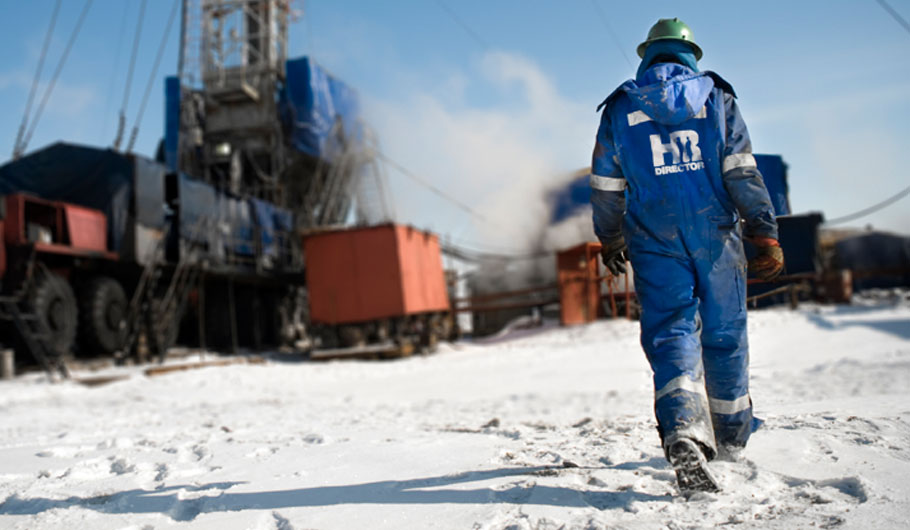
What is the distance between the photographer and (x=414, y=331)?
Result: 1469 centimetres

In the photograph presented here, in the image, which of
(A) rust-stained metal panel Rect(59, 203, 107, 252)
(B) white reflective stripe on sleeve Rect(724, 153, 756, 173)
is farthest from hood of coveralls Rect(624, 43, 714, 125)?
(A) rust-stained metal panel Rect(59, 203, 107, 252)

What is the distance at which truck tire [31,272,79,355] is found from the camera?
10758 mm

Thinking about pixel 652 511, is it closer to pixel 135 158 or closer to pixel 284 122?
pixel 135 158

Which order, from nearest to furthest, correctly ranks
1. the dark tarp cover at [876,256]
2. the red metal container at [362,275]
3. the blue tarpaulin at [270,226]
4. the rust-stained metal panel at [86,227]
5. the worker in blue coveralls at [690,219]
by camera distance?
the worker in blue coveralls at [690,219]
the rust-stained metal panel at [86,227]
the red metal container at [362,275]
the blue tarpaulin at [270,226]
the dark tarp cover at [876,256]

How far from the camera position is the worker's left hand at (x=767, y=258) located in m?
2.33

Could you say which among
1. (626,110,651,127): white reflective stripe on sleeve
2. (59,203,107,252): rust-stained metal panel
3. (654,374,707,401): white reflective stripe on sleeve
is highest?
(59,203,107,252): rust-stained metal panel

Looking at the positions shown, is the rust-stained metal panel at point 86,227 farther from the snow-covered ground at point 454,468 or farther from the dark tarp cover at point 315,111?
the dark tarp cover at point 315,111

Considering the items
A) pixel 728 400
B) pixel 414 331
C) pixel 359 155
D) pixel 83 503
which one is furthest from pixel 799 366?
pixel 359 155

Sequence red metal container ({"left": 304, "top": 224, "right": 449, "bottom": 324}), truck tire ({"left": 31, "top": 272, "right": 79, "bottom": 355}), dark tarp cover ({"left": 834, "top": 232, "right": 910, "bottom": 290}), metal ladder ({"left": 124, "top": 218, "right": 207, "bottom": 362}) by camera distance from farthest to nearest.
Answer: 1. dark tarp cover ({"left": 834, "top": 232, "right": 910, "bottom": 290})
2. red metal container ({"left": 304, "top": 224, "right": 449, "bottom": 324})
3. metal ladder ({"left": 124, "top": 218, "right": 207, "bottom": 362})
4. truck tire ({"left": 31, "top": 272, "right": 79, "bottom": 355})

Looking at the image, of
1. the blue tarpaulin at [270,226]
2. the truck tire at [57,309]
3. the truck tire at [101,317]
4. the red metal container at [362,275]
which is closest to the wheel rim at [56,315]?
the truck tire at [57,309]

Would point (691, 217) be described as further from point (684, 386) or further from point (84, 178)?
point (84, 178)

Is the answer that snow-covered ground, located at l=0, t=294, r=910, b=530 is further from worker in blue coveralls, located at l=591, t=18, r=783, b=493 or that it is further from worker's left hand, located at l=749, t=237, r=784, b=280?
worker's left hand, located at l=749, t=237, r=784, b=280

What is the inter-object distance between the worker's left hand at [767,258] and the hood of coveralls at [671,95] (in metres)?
0.55

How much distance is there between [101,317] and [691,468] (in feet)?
42.1
